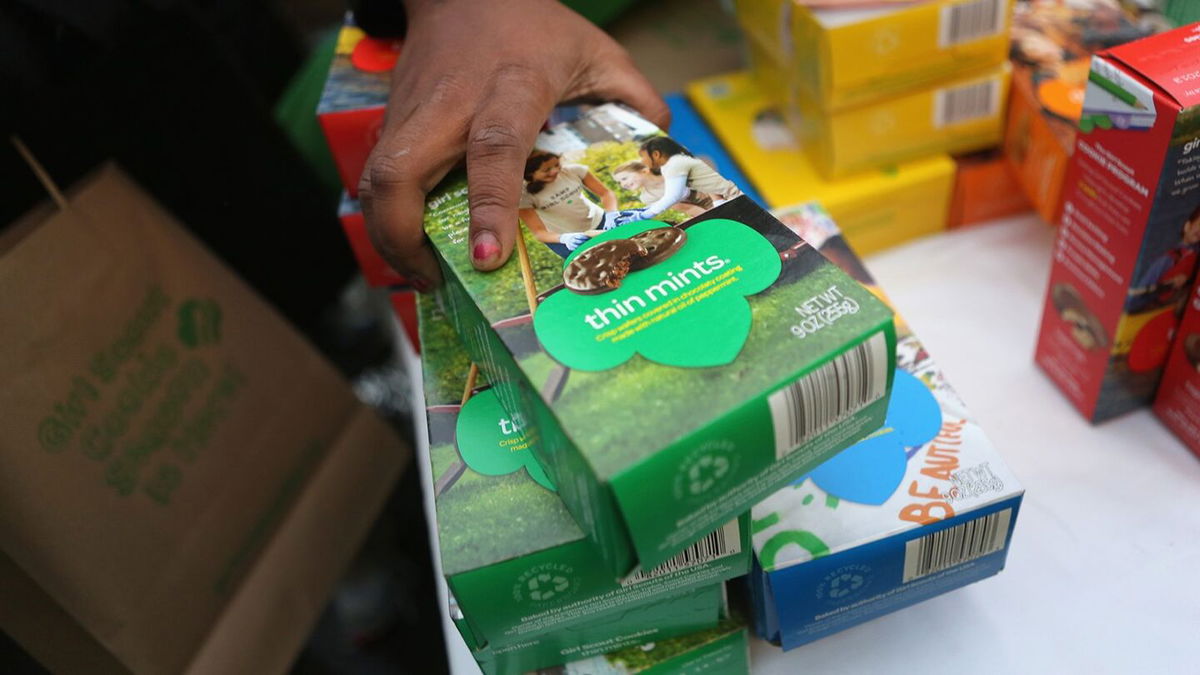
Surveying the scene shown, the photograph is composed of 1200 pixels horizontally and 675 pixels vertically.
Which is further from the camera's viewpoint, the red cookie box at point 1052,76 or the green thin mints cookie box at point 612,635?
the red cookie box at point 1052,76

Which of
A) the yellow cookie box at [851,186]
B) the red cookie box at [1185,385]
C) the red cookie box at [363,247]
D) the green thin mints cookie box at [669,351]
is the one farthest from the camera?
the yellow cookie box at [851,186]

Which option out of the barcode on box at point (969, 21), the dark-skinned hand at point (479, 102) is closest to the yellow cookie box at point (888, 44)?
the barcode on box at point (969, 21)

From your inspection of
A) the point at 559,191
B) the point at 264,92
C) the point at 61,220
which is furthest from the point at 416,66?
the point at 264,92

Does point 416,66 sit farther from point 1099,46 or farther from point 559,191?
point 1099,46

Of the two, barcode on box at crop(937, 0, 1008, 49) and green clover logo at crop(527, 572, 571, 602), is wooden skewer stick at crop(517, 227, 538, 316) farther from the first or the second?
barcode on box at crop(937, 0, 1008, 49)

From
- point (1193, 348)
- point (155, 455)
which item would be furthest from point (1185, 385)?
point (155, 455)

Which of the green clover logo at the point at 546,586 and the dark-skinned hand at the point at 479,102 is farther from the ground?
the dark-skinned hand at the point at 479,102

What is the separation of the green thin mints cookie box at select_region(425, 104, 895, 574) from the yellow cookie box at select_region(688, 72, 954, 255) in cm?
37

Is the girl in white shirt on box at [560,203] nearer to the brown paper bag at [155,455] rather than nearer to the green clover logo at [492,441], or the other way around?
the green clover logo at [492,441]

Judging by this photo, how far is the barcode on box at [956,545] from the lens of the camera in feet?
1.81

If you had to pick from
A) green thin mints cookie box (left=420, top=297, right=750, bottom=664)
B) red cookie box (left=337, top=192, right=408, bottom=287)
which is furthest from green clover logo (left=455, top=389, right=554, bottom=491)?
red cookie box (left=337, top=192, right=408, bottom=287)

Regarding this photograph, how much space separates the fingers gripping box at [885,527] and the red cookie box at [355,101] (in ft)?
1.47

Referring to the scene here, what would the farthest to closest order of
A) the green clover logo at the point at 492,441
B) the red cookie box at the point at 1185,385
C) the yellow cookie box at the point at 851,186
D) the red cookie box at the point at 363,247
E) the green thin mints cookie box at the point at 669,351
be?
the yellow cookie box at the point at 851,186 → the red cookie box at the point at 363,247 → the red cookie box at the point at 1185,385 → the green clover logo at the point at 492,441 → the green thin mints cookie box at the point at 669,351

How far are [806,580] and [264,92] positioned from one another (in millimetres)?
1132
